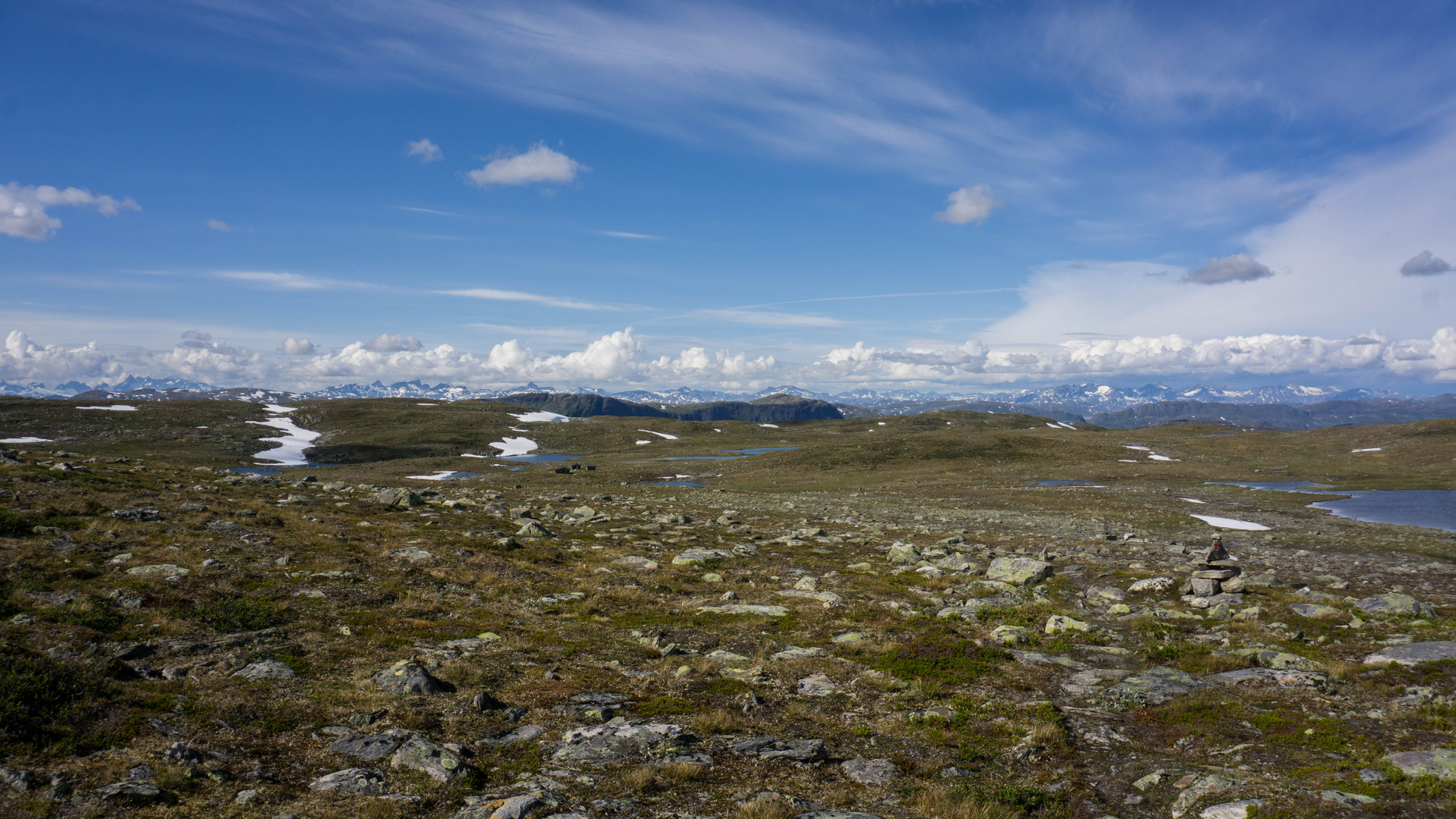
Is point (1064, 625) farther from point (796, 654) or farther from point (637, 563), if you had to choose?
point (637, 563)

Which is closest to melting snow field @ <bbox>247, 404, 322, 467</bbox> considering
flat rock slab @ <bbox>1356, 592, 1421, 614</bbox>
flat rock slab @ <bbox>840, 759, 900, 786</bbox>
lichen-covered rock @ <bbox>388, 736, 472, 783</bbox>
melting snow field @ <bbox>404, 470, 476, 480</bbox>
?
melting snow field @ <bbox>404, 470, 476, 480</bbox>

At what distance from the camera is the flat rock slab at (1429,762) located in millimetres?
10422

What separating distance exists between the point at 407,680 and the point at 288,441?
158920 mm

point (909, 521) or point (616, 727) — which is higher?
point (616, 727)

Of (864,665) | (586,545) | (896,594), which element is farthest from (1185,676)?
(586,545)

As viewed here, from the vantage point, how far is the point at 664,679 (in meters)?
16.0

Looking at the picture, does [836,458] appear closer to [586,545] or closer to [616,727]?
[586,545]

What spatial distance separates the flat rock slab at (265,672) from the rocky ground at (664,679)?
161 millimetres

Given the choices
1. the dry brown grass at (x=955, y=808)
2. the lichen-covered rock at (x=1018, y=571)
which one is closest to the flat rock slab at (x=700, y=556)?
the lichen-covered rock at (x=1018, y=571)

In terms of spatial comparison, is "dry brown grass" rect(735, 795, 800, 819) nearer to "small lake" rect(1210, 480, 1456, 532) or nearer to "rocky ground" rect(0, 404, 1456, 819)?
"rocky ground" rect(0, 404, 1456, 819)

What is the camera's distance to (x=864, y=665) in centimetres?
1742

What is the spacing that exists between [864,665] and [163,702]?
51.5ft

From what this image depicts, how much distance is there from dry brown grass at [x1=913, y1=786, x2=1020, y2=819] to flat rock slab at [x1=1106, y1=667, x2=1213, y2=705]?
7439 millimetres

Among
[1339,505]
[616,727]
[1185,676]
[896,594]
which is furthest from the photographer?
[1339,505]
